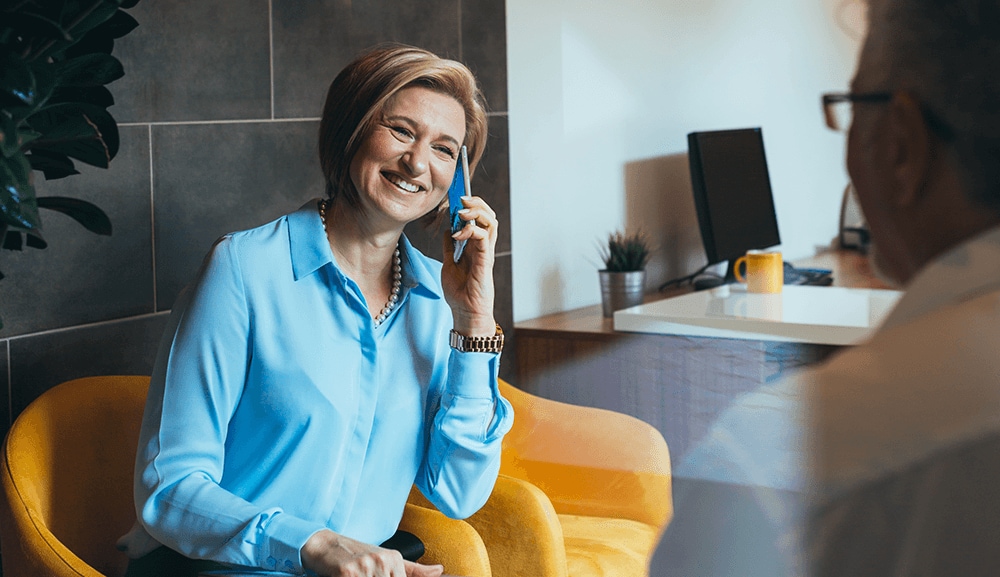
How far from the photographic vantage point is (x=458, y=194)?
124 centimetres

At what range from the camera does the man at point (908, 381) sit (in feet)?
0.83

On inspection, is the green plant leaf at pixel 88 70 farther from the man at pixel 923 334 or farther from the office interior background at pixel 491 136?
the man at pixel 923 334

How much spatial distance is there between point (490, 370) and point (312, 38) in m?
0.91

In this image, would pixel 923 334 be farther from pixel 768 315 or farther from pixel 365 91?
pixel 768 315

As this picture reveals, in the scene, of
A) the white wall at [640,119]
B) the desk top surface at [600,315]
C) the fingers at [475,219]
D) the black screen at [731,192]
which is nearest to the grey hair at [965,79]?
the fingers at [475,219]

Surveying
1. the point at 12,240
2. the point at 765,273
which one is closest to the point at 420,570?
the point at 12,240

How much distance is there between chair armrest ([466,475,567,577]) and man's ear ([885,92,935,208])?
1181mm

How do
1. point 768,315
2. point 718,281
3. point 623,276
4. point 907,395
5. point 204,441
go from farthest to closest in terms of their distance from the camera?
1. point 718,281
2. point 623,276
3. point 768,315
4. point 204,441
5. point 907,395

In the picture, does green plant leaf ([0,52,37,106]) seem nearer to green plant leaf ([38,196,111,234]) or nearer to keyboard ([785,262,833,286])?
green plant leaf ([38,196,111,234])

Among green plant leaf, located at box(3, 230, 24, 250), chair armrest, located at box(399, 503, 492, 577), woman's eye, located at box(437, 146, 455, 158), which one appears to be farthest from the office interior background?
chair armrest, located at box(399, 503, 492, 577)

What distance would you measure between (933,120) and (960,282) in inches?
1.8

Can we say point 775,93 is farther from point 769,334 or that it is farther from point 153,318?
point 153,318

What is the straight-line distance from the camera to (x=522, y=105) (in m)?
2.42

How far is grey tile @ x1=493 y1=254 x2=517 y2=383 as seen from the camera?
2359 millimetres
